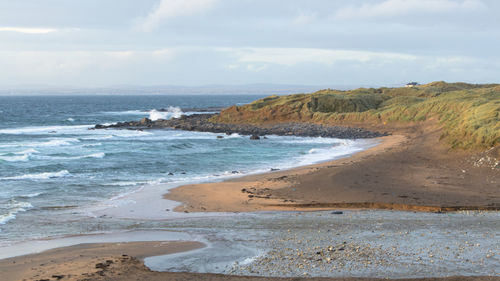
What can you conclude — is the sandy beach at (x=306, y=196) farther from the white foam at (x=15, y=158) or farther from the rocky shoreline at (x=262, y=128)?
the rocky shoreline at (x=262, y=128)

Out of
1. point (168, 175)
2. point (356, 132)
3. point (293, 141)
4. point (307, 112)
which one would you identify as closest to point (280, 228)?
point (168, 175)

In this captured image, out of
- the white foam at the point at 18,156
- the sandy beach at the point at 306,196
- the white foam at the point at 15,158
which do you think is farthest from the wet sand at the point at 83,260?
the white foam at the point at 18,156

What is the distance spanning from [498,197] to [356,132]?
3234 cm

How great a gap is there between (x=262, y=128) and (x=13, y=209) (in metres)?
40.3

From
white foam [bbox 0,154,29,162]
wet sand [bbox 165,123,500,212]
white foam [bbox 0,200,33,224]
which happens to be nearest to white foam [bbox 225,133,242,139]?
white foam [bbox 0,154,29,162]

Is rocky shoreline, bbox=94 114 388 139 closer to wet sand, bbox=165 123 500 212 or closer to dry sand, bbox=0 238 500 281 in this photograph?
wet sand, bbox=165 123 500 212

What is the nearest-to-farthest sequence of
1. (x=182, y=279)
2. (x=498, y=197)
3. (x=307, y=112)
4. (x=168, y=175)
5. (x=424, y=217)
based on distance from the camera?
(x=182, y=279), (x=424, y=217), (x=498, y=197), (x=168, y=175), (x=307, y=112)

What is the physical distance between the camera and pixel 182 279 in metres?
10.1

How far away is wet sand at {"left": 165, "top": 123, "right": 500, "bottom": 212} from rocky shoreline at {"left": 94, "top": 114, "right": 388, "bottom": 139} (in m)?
21.4

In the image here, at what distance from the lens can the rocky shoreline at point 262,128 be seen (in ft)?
162

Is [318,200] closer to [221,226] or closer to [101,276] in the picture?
[221,226]

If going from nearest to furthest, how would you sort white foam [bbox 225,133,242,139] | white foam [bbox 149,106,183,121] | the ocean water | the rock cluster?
the ocean water, the rock cluster, white foam [bbox 225,133,242,139], white foam [bbox 149,106,183,121]

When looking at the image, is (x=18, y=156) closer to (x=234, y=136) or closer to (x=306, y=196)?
(x=234, y=136)

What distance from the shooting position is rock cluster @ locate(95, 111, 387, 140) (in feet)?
162
